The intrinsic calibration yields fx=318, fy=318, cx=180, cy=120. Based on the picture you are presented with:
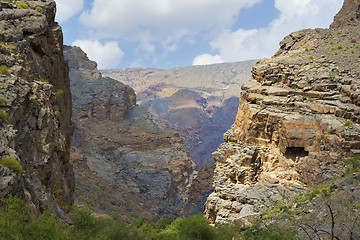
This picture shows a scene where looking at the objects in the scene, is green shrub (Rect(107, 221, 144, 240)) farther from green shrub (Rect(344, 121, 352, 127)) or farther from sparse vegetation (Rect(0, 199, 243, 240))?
green shrub (Rect(344, 121, 352, 127))

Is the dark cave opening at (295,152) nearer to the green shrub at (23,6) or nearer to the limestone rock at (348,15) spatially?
the limestone rock at (348,15)

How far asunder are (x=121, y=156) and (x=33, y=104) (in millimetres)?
60755

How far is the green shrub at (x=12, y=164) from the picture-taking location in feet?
44.4

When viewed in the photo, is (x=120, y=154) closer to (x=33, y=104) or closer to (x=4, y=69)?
(x=33, y=104)

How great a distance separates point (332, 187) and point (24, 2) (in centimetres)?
2606

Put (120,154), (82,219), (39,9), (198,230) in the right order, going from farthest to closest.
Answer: (120,154), (198,230), (39,9), (82,219)

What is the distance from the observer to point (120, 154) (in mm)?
80188

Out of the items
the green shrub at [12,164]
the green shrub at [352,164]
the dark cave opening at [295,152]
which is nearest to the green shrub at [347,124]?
the green shrub at [352,164]

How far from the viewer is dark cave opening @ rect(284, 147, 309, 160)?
25.3 meters

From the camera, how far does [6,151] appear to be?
14250mm

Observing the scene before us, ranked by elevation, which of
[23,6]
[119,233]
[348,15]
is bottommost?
[119,233]

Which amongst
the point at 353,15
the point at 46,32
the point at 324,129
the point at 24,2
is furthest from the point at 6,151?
the point at 353,15

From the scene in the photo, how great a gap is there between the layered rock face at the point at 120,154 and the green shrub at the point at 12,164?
3510 centimetres

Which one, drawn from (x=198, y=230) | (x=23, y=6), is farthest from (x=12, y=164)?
(x=198, y=230)
